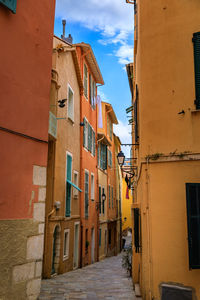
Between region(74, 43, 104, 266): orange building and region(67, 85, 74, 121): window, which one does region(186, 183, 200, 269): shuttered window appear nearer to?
region(67, 85, 74, 121): window

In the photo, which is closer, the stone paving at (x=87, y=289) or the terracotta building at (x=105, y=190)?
the stone paving at (x=87, y=289)

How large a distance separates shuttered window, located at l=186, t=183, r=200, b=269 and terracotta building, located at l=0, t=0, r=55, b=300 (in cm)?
279

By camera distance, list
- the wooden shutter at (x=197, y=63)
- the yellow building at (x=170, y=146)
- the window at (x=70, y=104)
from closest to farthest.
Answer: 1. the yellow building at (x=170, y=146)
2. the wooden shutter at (x=197, y=63)
3. the window at (x=70, y=104)

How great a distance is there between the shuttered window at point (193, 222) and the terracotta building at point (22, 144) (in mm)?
2791

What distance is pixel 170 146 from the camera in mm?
6340

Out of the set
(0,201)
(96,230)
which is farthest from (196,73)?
(96,230)

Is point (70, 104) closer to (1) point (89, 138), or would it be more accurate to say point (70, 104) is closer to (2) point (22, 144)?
(1) point (89, 138)

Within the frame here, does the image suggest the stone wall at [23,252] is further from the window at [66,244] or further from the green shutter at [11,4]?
the window at [66,244]

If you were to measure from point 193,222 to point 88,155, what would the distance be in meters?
12.5

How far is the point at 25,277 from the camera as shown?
575cm

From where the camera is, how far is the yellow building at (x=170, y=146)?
5.79 metres

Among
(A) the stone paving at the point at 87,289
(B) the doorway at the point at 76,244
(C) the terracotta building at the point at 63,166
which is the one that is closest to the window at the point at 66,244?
(C) the terracotta building at the point at 63,166

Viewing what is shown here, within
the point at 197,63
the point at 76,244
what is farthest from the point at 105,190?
the point at 197,63

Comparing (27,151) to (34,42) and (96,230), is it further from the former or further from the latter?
(96,230)
